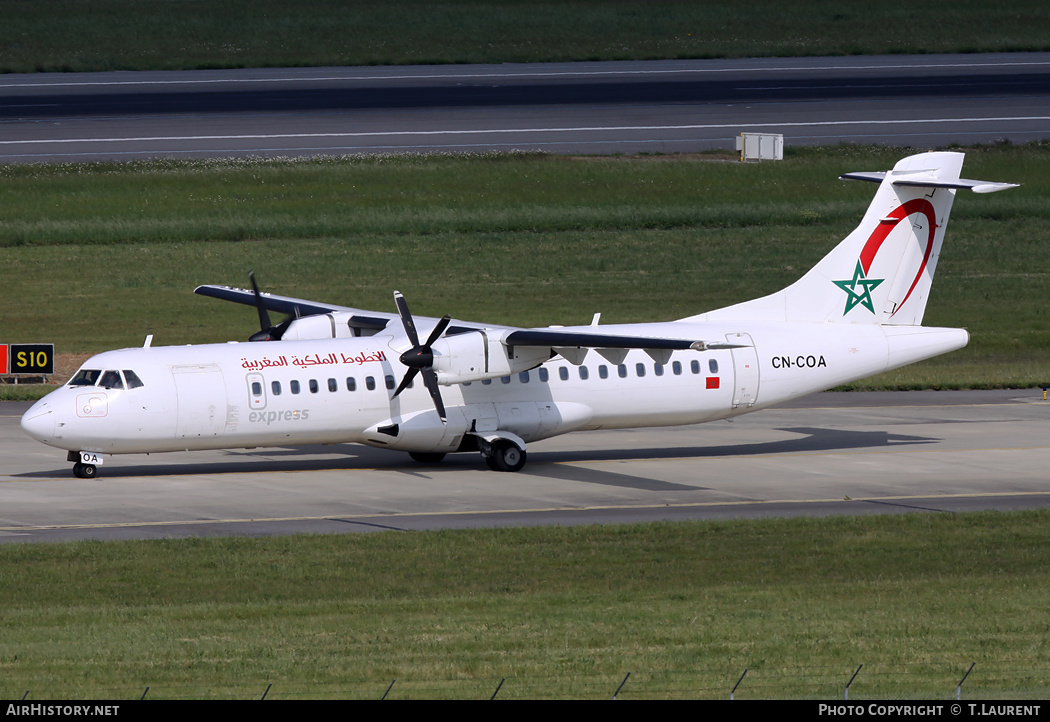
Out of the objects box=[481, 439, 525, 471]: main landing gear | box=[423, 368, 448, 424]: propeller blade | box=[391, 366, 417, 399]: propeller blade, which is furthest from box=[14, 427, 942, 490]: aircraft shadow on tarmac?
box=[423, 368, 448, 424]: propeller blade

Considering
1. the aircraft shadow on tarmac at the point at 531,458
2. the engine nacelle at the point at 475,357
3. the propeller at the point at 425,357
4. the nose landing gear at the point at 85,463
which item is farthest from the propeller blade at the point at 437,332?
the nose landing gear at the point at 85,463

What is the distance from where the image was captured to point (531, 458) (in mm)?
33281

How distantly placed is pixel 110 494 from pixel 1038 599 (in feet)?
56.7

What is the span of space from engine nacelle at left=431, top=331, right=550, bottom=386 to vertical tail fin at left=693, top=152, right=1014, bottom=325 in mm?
6150

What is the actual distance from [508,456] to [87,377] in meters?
8.88

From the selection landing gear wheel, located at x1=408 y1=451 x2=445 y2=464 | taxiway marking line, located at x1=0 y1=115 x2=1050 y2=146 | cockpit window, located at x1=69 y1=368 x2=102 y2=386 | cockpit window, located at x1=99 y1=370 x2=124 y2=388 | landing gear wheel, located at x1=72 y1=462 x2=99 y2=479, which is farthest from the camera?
taxiway marking line, located at x1=0 y1=115 x2=1050 y2=146

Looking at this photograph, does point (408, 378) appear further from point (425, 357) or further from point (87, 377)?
point (87, 377)

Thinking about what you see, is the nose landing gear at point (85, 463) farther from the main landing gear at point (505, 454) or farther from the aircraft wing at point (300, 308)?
the main landing gear at point (505, 454)

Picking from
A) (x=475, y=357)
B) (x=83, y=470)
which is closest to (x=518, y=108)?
(x=475, y=357)

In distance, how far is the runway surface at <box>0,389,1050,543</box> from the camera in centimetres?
2638

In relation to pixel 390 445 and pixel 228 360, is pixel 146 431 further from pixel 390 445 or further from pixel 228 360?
pixel 390 445

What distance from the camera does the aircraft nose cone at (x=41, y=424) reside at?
28.0 m

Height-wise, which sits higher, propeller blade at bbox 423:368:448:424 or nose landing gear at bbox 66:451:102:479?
propeller blade at bbox 423:368:448:424

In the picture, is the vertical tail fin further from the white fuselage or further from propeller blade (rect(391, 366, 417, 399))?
propeller blade (rect(391, 366, 417, 399))
